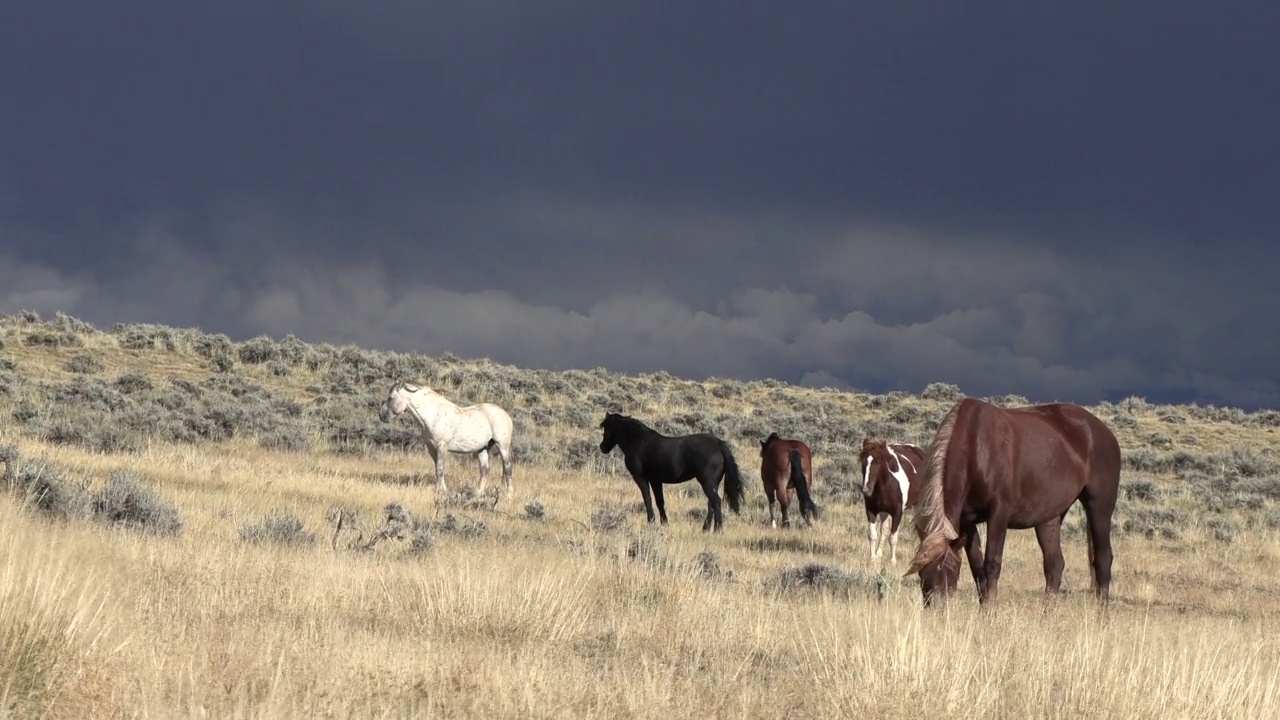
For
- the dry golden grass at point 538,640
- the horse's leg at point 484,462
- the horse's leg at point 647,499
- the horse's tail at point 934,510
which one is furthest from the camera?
the horse's leg at point 484,462

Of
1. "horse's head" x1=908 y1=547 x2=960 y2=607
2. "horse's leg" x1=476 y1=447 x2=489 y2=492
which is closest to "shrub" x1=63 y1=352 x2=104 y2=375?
"horse's leg" x1=476 y1=447 x2=489 y2=492

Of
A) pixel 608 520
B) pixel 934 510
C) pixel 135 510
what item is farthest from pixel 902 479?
pixel 135 510

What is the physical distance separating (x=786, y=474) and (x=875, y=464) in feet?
12.3

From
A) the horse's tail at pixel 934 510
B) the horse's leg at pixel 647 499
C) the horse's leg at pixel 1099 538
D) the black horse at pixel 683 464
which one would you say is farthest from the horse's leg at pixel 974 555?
the black horse at pixel 683 464

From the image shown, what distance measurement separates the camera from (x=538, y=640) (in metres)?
6.68

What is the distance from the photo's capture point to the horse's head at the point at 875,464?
13.7 metres

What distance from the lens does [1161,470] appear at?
2972 cm

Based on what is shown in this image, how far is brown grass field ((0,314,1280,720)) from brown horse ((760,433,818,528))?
0.43 meters

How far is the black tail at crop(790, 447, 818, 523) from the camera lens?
16750mm

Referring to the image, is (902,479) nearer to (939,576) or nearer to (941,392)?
(939,576)

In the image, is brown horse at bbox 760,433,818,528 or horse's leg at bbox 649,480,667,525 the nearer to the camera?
horse's leg at bbox 649,480,667,525

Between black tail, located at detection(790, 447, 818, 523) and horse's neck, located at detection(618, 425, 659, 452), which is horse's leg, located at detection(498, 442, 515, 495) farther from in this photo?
black tail, located at detection(790, 447, 818, 523)

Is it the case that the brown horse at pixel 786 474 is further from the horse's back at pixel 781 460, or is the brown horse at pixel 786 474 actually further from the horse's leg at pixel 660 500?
the horse's leg at pixel 660 500

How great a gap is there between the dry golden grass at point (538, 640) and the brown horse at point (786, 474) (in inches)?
229
